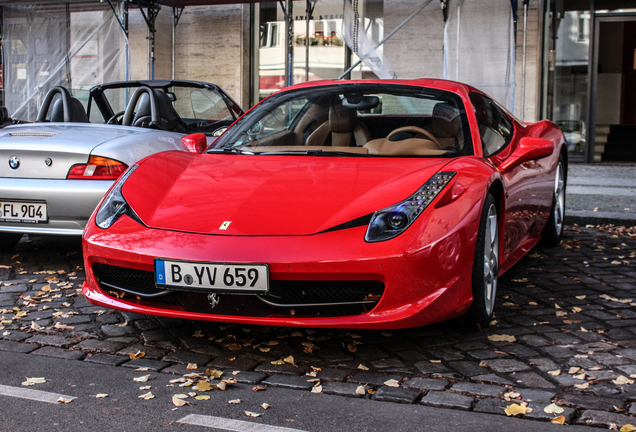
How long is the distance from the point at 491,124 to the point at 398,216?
1.63 metres

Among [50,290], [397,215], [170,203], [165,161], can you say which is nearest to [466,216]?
[397,215]

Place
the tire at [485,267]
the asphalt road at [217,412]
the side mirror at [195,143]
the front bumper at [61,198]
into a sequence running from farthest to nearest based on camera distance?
the front bumper at [61,198] < the side mirror at [195,143] < the tire at [485,267] < the asphalt road at [217,412]

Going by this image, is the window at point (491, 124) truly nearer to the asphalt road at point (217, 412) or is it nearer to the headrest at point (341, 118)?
the headrest at point (341, 118)

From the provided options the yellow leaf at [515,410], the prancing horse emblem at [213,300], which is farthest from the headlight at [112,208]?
the yellow leaf at [515,410]

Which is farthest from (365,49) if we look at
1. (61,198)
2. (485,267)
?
(485,267)

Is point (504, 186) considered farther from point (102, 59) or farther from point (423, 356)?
point (102, 59)

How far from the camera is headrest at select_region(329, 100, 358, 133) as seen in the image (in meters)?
4.55

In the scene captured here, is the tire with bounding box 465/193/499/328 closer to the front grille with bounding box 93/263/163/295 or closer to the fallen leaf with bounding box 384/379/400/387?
the fallen leaf with bounding box 384/379/400/387

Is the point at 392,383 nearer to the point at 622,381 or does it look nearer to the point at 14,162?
the point at 622,381

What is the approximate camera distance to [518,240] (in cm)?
461

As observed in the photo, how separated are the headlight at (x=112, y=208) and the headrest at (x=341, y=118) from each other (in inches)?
52.9

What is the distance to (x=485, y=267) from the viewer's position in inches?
146

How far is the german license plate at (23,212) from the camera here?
16.1 ft

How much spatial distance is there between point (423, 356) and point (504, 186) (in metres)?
1.13
